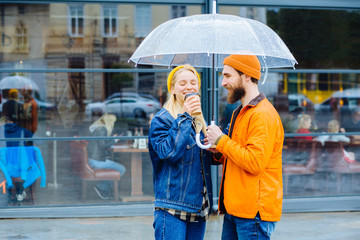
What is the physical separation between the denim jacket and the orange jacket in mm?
236

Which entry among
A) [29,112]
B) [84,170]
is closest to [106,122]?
[84,170]

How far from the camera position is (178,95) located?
11.7 feet

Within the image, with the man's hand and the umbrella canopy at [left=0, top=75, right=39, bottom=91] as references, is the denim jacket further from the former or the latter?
the umbrella canopy at [left=0, top=75, right=39, bottom=91]

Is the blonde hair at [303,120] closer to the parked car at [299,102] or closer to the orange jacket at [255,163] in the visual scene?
the parked car at [299,102]

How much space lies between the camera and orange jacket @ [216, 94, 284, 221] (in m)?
3.21

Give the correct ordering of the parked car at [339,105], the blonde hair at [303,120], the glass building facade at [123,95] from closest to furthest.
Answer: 1. the glass building facade at [123,95]
2. the blonde hair at [303,120]
3. the parked car at [339,105]

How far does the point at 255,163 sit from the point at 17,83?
19.6ft

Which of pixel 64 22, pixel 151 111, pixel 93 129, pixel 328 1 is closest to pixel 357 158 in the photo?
pixel 328 1

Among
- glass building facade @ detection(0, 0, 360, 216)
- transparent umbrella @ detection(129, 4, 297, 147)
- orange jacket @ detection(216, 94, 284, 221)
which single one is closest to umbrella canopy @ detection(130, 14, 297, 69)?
transparent umbrella @ detection(129, 4, 297, 147)

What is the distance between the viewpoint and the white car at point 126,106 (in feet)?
28.0

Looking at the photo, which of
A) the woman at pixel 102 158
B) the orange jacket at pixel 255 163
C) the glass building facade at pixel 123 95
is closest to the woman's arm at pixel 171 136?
the orange jacket at pixel 255 163

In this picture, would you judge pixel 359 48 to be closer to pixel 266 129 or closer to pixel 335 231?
pixel 335 231

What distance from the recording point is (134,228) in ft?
21.5

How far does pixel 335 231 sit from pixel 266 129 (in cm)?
375
